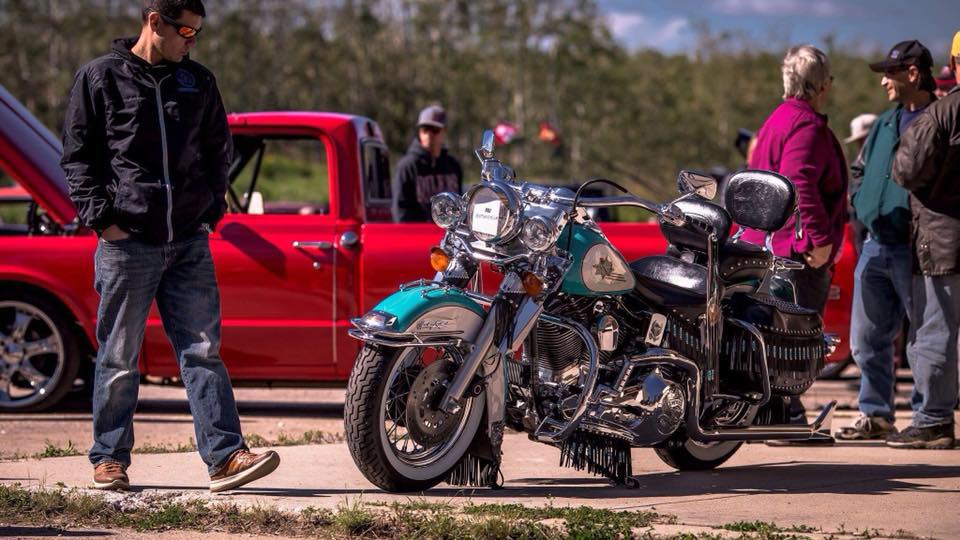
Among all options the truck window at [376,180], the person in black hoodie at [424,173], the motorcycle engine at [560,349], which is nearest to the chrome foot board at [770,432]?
the motorcycle engine at [560,349]

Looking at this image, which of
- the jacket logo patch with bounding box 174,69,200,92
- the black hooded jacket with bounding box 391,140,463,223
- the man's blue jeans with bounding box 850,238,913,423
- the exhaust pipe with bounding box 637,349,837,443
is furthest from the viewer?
the black hooded jacket with bounding box 391,140,463,223

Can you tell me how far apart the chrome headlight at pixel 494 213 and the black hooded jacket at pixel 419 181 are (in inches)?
159

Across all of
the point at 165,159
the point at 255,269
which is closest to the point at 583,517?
the point at 165,159

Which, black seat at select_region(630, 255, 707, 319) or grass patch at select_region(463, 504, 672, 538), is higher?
black seat at select_region(630, 255, 707, 319)

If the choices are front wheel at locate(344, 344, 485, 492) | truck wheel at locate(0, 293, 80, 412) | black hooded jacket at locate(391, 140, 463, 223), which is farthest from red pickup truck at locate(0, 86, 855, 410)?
front wheel at locate(344, 344, 485, 492)

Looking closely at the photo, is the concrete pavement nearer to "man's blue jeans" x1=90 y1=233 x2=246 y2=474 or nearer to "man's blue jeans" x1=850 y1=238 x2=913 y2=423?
"man's blue jeans" x1=90 y1=233 x2=246 y2=474

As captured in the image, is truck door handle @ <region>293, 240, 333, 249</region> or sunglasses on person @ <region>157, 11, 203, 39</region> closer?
sunglasses on person @ <region>157, 11, 203, 39</region>

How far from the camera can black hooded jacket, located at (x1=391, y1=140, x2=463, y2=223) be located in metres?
10.1

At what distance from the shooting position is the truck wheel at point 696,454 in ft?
21.5

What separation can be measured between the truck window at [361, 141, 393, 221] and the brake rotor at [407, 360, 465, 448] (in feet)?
11.2

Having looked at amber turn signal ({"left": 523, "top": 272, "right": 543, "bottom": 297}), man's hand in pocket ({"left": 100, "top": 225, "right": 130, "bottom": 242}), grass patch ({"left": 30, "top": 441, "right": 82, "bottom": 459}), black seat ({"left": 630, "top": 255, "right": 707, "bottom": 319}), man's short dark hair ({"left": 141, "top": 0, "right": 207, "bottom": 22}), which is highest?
man's short dark hair ({"left": 141, "top": 0, "right": 207, "bottom": 22})

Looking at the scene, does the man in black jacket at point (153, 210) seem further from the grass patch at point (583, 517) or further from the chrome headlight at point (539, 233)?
the chrome headlight at point (539, 233)

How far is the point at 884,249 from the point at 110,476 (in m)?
4.41

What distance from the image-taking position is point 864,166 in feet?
26.8
